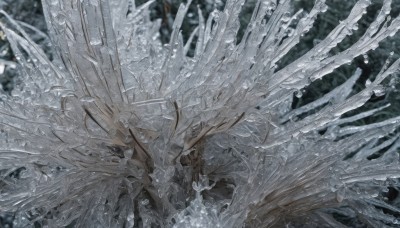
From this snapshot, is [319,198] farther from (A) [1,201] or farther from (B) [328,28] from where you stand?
(B) [328,28]

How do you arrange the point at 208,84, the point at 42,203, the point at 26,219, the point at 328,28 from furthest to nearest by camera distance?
1. the point at 328,28
2. the point at 26,219
3. the point at 42,203
4. the point at 208,84

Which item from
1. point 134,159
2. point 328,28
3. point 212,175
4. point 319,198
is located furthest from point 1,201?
point 328,28

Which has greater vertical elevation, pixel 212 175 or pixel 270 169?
pixel 270 169

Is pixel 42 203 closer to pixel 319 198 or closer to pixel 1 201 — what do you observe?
pixel 1 201

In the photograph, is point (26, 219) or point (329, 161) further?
point (26, 219)

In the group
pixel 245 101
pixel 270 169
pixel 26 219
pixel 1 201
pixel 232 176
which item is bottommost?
pixel 26 219

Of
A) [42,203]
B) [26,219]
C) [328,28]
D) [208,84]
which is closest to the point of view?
[208,84]
